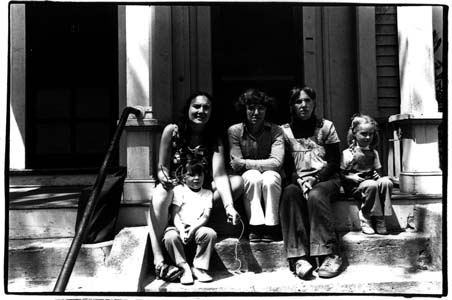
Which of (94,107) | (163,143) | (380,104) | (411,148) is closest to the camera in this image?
(163,143)

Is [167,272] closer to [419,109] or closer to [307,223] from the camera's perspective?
[307,223]

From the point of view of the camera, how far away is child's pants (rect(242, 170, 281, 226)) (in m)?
2.82

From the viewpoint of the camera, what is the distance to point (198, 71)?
416 cm

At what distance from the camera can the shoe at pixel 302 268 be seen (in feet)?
8.71

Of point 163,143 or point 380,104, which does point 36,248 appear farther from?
point 380,104

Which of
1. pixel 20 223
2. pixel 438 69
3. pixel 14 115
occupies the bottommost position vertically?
pixel 20 223

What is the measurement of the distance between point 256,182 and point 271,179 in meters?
0.10

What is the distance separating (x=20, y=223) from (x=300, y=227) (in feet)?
6.63

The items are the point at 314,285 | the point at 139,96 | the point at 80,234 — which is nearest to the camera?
the point at 80,234

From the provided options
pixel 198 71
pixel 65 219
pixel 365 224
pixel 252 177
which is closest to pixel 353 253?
pixel 365 224

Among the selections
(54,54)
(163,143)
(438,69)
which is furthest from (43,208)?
(438,69)

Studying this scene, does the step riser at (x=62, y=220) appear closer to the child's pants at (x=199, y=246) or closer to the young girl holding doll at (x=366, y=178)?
the young girl holding doll at (x=366, y=178)

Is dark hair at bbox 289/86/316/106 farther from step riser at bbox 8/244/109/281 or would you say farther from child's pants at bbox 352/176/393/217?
step riser at bbox 8/244/109/281

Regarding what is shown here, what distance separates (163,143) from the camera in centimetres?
296
